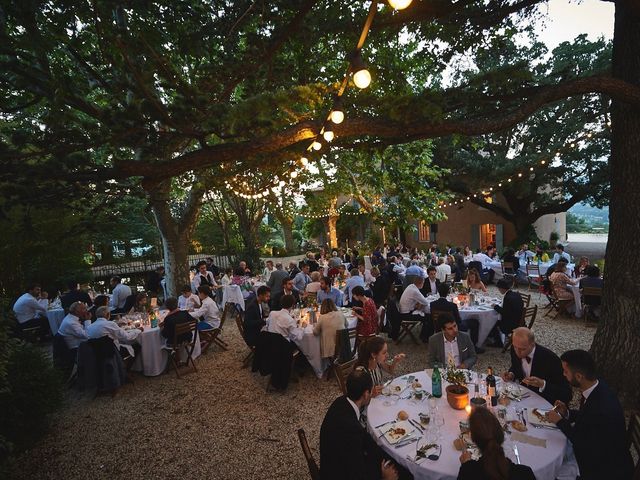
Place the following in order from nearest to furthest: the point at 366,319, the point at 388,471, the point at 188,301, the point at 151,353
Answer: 1. the point at 388,471
2. the point at 366,319
3. the point at 151,353
4. the point at 188,301

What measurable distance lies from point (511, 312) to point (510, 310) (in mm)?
38

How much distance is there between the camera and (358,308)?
6398 millimetres

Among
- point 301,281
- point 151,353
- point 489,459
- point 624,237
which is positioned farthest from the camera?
point 301,281

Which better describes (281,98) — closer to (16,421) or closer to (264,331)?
(264,331)

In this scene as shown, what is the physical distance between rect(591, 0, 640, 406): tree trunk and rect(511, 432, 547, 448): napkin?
10.1 ft

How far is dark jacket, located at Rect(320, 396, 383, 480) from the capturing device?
2.57m

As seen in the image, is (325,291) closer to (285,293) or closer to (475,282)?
(285,293)

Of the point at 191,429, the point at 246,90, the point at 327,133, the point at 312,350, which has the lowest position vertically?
the point at 191,429

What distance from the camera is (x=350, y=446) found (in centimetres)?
259

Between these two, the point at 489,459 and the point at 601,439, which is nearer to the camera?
the point at 489,459

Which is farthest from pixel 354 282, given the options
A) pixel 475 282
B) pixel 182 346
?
pixel 182 346

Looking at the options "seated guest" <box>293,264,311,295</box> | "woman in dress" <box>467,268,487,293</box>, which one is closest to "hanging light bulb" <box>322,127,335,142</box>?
"woman in dress" <box>467,268,487,293</box>

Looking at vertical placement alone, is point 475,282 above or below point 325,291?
above

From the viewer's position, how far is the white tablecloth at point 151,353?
6680 mm
